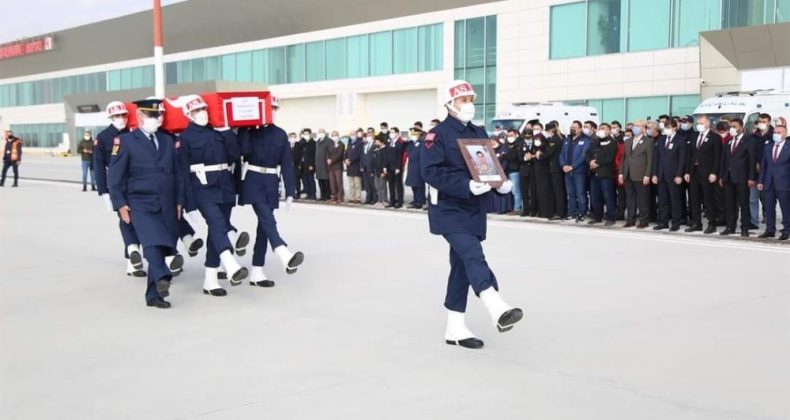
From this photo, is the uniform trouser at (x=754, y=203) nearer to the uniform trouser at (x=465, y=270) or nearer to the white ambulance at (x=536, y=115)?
the white ambulance at (x=536, y=115)

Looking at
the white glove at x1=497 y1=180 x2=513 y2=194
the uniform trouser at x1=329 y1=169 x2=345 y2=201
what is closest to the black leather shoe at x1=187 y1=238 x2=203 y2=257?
the white glove at x1=497 y1=180 x2=513 y2=194

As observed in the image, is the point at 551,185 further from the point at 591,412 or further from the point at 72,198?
the point at 72,198

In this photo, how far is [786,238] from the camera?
503 inches

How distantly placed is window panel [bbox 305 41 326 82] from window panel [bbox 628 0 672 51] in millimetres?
22263

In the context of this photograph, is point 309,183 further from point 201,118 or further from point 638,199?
point 201,118

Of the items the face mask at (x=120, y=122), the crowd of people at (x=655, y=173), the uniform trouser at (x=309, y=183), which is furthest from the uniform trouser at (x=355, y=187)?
the face mask at (x=120, y=122)

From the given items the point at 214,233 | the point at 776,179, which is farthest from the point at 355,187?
the point at 214,233

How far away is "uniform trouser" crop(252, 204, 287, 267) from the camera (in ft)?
29.1

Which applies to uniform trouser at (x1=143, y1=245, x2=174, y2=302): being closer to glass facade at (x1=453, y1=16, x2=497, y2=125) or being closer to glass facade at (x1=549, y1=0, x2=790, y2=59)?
glass facade at (x1=549, y1=0, x2=790, y2=59)

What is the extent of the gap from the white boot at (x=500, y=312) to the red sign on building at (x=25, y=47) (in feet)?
254

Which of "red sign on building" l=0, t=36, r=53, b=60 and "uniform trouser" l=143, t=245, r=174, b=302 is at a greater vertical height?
"red sign on building" l=0, t=36, r=53, b=60

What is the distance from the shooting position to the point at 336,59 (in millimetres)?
49938

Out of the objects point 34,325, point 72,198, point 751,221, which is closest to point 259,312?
point 34,325

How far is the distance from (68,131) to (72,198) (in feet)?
192
